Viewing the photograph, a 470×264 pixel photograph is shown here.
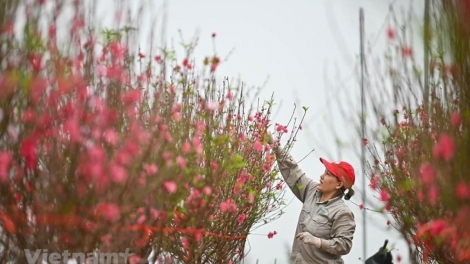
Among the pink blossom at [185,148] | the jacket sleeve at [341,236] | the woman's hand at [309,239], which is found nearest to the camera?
the pink blossom at [185,148]

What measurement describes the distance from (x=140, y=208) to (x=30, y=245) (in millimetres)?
491

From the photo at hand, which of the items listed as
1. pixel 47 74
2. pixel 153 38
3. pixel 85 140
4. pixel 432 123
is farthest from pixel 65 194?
pixel 432 123

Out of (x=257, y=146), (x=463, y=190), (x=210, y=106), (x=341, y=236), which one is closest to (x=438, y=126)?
(x=463, y=190)

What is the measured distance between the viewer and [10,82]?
117 inches

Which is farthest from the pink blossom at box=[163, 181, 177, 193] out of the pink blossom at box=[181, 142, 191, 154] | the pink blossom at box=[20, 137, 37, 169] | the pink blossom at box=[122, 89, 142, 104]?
the pink blossom at box=[20, 137, 37, 169]

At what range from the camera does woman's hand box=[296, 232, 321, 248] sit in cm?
547

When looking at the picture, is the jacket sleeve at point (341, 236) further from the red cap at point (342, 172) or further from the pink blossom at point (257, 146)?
the pink blossom at point (257, 146)

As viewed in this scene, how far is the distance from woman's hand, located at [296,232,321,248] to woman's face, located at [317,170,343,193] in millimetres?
418

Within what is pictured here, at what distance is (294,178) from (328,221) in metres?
0.44

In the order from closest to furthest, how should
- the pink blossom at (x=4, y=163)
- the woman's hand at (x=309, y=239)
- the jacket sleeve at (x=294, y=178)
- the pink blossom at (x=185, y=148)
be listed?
the pink blossom at (x=4, y=163), the pink blossom at (x=185, y=148), the woman's hand at (x=309, y=239), the jacket sleeve at (x=294, y=178)

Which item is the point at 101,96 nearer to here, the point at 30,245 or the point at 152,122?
the point at 152,122

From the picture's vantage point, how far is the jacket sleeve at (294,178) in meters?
6.05

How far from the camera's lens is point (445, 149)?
3465 mm

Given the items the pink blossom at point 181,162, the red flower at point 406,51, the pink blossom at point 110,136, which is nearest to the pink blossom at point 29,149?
the pink blossom at point 110,136
